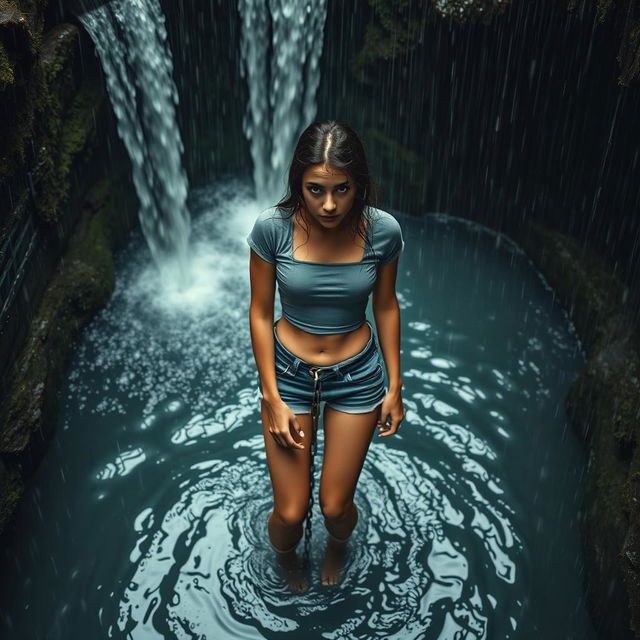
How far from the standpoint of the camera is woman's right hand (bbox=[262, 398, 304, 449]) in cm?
281

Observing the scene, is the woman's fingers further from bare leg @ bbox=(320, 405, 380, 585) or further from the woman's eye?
the woman's eye

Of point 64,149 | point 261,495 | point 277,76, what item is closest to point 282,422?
point 261,495

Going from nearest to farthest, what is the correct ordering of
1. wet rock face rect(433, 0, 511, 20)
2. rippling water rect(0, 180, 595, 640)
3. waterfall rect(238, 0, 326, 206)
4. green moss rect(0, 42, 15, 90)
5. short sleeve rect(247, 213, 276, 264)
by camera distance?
short sleeve rect(247, 213, 276, 264) → rippling water rect(0, 180, 595, 640) → green moss rect(0, 42, 15, 90) → wet rock face rect(433, 0, 511, 20) → waterfall rect(238, 0, 326, 206)

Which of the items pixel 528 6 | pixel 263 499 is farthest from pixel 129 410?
pixel 528 6

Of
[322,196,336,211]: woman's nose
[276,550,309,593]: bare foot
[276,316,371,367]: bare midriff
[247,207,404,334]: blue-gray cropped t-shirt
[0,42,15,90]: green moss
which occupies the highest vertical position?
[0,42,15,90]: green moss

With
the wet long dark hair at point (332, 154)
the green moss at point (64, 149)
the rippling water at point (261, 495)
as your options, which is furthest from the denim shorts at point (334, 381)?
the green moss at point (64, 149)

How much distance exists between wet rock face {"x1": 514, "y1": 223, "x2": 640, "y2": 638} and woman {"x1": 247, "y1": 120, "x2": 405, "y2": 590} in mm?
1502

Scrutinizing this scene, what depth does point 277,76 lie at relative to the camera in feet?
26.4

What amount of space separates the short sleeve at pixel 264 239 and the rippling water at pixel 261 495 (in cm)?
192

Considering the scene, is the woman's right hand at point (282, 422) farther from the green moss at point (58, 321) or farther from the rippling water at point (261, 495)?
the green moss at point (58, 321)

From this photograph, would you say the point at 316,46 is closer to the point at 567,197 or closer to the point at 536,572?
the point at 567,197

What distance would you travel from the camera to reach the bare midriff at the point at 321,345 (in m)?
2.89

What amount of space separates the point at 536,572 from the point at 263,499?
1.70m

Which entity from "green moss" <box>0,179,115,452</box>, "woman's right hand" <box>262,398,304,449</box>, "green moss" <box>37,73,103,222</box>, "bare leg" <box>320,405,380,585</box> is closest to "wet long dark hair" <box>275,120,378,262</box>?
"woman's right hand" <box>262,398,304,449</box>
